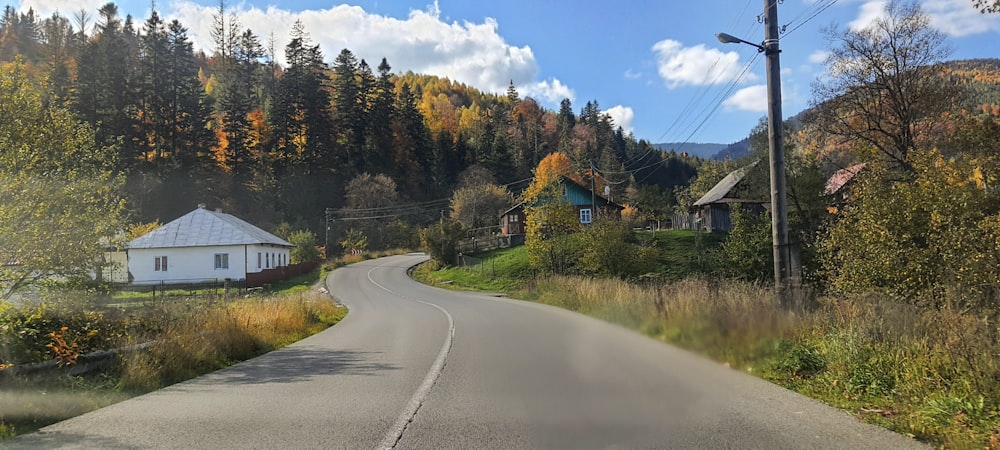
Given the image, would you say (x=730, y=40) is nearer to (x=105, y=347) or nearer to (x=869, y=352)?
(x=869, y=352)

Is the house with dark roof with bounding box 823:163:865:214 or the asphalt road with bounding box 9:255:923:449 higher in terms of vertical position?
the house with dark roof with bounding box 823:163:865:214

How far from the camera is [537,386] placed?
8.05m

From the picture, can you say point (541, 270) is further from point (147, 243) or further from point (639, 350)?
point (147, 243)

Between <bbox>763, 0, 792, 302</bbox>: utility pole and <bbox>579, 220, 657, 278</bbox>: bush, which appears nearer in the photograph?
<bbox>763, 0, 792, 302</bbox>: utility pole

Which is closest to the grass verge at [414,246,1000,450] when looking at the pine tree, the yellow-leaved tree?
the yellow-leaved tree

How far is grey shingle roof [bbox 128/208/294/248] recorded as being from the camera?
172 feet

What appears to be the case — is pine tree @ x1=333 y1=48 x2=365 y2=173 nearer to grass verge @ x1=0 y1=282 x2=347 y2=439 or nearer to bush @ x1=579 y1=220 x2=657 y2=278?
bush @ x1=579 y1=220 x2=657 y2=278

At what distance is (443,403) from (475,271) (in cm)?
4315

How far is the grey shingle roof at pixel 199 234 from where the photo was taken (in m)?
52.4

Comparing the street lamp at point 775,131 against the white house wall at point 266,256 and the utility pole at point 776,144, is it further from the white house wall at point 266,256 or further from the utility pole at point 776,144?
the white house wall at point 266,256

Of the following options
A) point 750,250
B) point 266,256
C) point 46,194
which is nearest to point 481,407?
point 46,194

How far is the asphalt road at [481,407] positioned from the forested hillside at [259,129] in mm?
50474

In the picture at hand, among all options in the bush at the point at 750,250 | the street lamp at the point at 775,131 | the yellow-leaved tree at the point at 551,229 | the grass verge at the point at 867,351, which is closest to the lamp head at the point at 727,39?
the street lamp at the point at 775,131

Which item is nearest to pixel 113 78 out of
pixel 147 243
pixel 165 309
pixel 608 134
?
pixel 147 243
